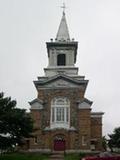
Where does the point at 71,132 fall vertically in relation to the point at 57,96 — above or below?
below

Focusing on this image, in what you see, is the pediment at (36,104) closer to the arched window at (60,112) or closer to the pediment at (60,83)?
the arched window at (60,112)

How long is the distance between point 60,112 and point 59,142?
159 inches

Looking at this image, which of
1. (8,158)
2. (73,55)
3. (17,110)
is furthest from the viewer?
(73,55)

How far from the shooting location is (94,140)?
210 feet

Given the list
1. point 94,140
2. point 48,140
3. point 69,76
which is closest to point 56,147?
point 48,140

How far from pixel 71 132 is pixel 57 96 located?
17.1 ft

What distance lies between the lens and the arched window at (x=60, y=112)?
62291 mm

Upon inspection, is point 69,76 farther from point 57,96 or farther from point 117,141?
point 117,141

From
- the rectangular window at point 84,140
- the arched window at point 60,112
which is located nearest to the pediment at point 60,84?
the arched window at point 60,112

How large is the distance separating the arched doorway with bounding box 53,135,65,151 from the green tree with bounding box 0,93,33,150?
49.4 ft

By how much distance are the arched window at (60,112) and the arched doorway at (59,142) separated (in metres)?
1.43

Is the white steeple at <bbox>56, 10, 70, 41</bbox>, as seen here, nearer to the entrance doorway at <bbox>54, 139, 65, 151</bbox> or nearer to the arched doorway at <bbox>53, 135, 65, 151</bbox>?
the arched doorway at <bbox>53, 135, 65, 151</bbox>

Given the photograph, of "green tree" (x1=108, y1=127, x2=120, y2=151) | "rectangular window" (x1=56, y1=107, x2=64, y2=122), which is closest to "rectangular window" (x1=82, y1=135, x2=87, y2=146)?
"rectangular window" (x1=56, y1=107, x2=64, y2=122)

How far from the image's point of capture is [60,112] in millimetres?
63000
